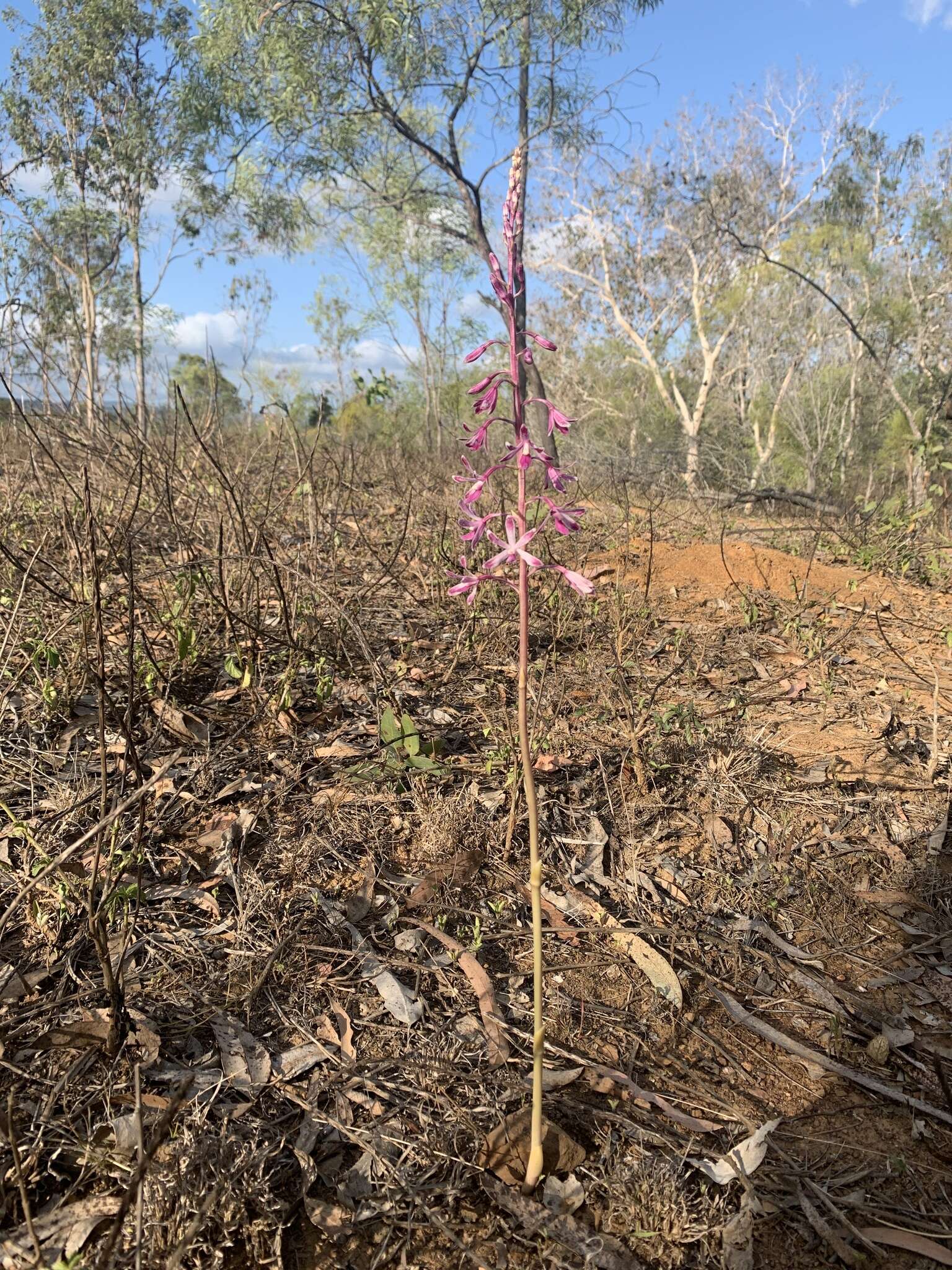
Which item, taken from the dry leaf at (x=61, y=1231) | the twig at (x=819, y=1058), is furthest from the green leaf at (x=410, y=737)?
the dry leaf at (x=61, y=1231)

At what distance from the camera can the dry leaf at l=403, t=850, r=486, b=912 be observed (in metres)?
2.12

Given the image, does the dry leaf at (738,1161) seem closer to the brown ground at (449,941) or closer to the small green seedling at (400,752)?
the brown ground at (449,941)

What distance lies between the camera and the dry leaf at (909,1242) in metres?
1.33

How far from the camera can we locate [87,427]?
486 centimetres

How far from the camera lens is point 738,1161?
4.87 feet

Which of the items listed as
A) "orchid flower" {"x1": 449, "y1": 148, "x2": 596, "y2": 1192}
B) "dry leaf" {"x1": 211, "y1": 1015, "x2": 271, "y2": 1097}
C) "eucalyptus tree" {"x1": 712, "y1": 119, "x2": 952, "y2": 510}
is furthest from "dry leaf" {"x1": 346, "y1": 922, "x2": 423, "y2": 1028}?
"eucalyptus tree" {"x1": 712, "y1": 119, "x2": 952, "y2": 510}

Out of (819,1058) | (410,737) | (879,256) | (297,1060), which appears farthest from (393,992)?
(879,256)

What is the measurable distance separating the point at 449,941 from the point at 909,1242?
3.64ft

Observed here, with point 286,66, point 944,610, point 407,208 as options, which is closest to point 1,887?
point 944,610

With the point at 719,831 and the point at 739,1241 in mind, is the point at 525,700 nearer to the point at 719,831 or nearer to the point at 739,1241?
the point at 739,1241

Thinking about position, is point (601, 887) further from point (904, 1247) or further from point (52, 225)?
point (52, 225)

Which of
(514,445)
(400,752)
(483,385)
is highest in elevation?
(483,385)

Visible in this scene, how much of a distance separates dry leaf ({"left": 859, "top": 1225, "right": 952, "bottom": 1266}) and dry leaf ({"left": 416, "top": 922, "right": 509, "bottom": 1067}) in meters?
0.76

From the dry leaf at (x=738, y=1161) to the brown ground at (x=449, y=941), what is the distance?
0.07 ft
